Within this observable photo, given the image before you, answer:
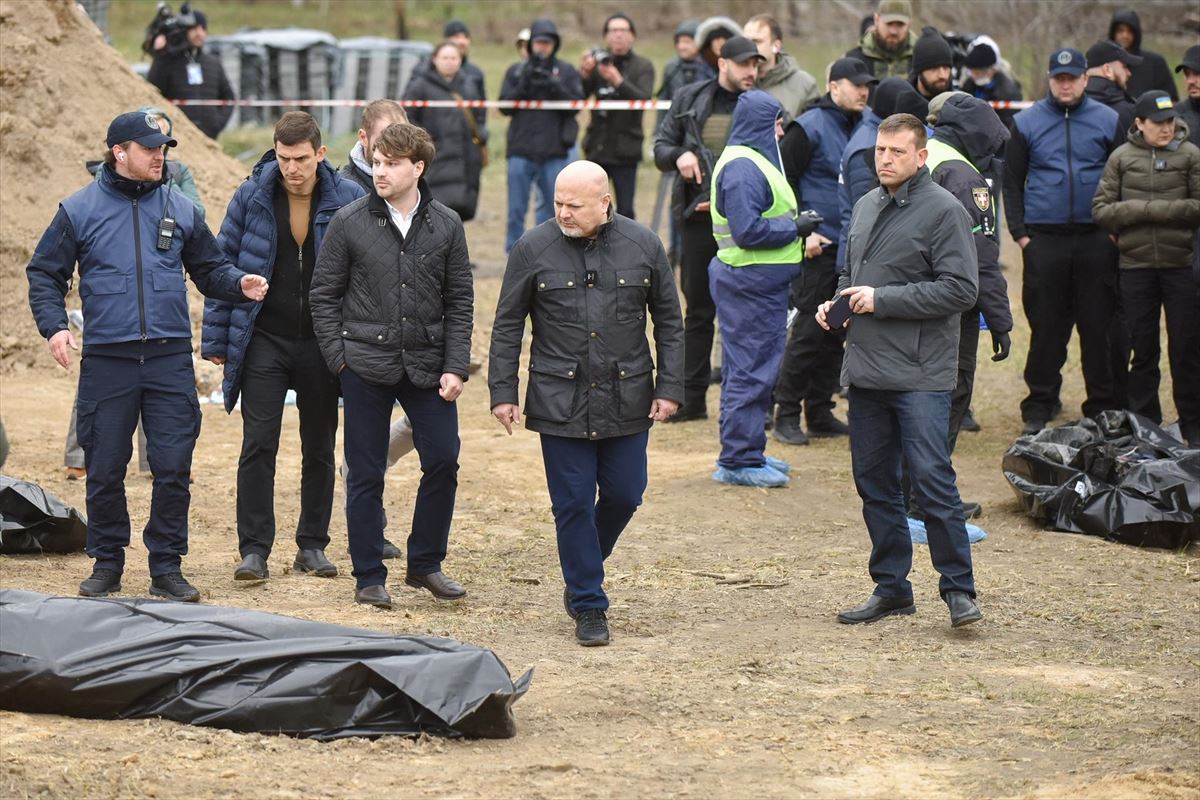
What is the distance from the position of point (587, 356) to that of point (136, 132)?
2.02m

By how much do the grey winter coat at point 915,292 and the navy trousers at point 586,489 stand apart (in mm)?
1005

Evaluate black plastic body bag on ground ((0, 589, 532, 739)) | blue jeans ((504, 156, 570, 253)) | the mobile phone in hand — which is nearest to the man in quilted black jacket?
the mobile phone in hand

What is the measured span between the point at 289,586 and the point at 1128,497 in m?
4.43

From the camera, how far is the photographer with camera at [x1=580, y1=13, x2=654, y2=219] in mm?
15484

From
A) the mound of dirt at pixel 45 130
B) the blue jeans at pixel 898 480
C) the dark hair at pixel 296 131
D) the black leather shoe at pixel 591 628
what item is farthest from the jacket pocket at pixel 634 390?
the mound of dirt at pixel 45 130

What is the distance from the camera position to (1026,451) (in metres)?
9.14

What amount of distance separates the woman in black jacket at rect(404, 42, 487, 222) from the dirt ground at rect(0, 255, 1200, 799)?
16.0 ft

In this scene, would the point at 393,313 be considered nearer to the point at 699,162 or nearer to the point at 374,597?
the point at 374,597

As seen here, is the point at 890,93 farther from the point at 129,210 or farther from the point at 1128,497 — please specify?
the point at 129,210

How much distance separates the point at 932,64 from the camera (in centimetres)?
947

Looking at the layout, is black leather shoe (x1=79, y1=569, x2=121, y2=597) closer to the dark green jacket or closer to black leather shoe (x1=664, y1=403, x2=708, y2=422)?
black leather shoe (x1=664, y1=403, x2=708, y2=422)

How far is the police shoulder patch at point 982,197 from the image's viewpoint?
7852 millimetres

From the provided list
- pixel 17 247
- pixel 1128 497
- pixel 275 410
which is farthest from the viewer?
pixel 17 247

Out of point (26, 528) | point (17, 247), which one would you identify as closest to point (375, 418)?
point (26, 528)
